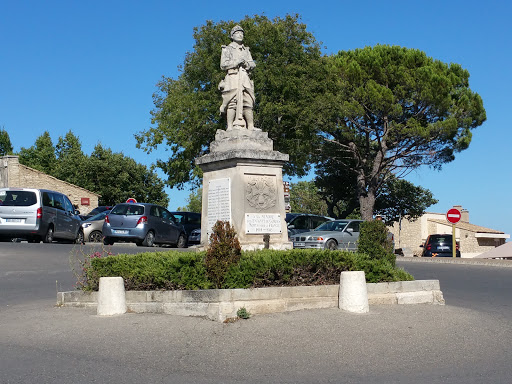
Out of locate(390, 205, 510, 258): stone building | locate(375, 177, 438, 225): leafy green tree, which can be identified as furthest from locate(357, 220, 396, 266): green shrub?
locate(390, 205, 510, 258): stone building

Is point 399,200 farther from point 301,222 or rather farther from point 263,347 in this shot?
point 263,347

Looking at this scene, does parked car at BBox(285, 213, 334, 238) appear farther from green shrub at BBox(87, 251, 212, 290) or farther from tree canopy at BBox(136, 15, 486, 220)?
green shrub at BBox(87, 251, 212, 290)

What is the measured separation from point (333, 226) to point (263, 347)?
16328 millimetres

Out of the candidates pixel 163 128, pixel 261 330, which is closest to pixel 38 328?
pixel 261 330

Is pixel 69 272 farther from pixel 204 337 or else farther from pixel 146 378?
pixel 146 378

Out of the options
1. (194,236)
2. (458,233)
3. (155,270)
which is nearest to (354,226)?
(194,236)

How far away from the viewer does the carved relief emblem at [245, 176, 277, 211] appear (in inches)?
476

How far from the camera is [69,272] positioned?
15.9m

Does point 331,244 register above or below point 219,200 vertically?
below

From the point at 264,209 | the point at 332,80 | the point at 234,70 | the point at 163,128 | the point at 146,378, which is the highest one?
the point at 332,80

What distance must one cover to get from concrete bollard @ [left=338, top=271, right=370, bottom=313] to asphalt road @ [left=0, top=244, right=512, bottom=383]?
0.17m

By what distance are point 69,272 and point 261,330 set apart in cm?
891

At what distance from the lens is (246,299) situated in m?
8.79

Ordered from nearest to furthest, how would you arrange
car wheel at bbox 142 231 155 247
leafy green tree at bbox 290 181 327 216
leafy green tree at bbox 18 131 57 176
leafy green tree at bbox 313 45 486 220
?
car wheel at bbox 142 231 155 247, leafy green tree at bbox 313 45 486 220, leafy green tree at bbox 18 131 57 176, leafy green tree at bbox 290 181 327 216
